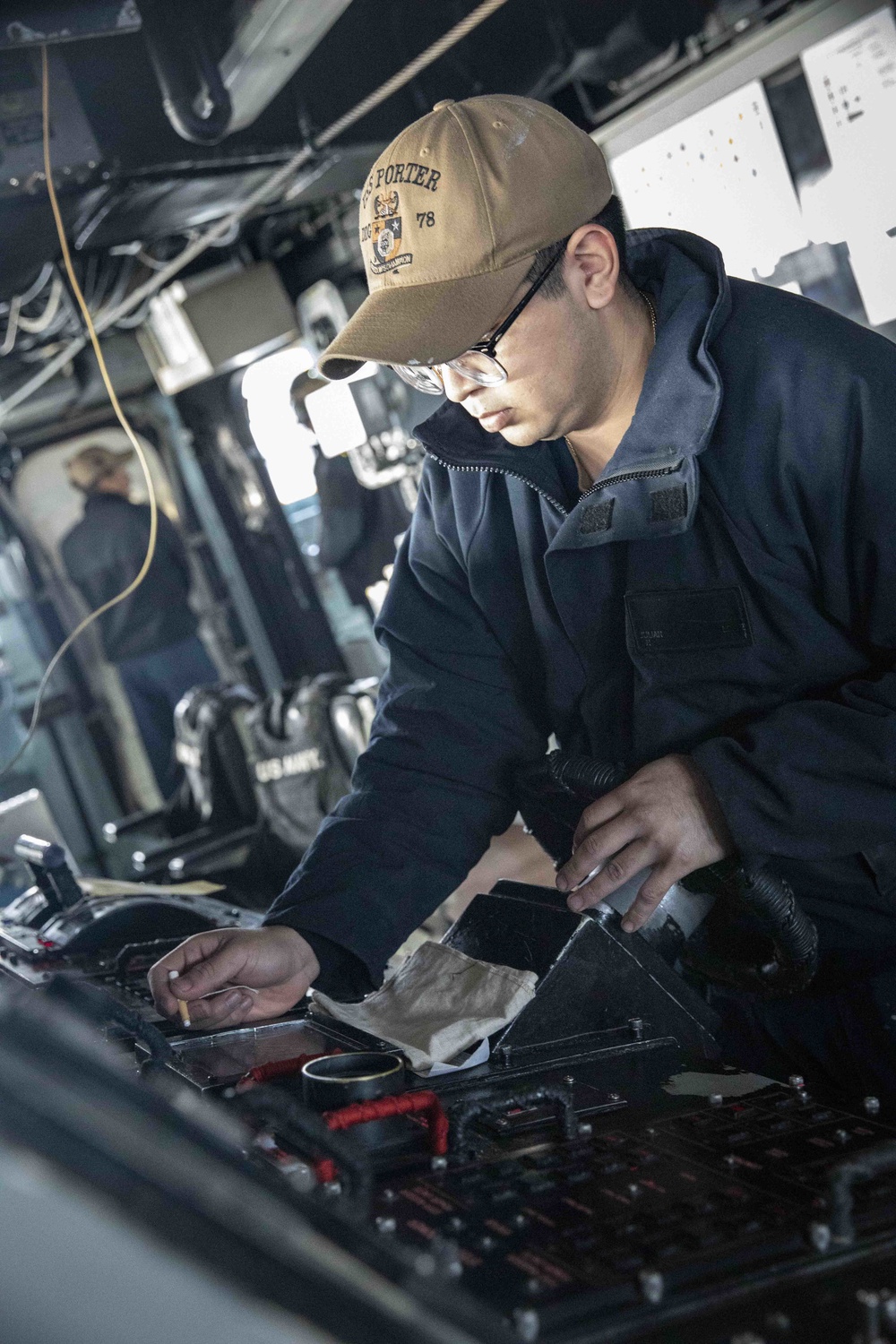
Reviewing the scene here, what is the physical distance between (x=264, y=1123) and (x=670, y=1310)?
1.69 feet

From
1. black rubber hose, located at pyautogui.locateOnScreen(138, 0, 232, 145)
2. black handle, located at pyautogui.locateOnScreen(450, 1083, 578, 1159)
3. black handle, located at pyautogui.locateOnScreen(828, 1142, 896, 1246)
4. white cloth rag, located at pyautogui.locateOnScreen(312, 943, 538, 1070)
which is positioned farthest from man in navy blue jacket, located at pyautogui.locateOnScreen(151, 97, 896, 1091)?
black rubber hose, located at pyautogui.locateOnScreen(138, 0, 232, 145)

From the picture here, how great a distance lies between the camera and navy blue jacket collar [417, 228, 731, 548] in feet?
5.09

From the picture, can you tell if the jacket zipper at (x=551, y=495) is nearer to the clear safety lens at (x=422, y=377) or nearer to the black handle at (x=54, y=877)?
the clear safety lens at (x=422, y=377)

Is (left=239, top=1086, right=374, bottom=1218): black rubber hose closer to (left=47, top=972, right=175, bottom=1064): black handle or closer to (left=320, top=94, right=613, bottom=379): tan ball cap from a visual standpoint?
(left=47, top=972, right=175, bottom=1064): black handle

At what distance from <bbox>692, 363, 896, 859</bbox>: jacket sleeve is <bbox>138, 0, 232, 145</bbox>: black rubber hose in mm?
2534

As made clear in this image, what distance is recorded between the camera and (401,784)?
6.23 ft

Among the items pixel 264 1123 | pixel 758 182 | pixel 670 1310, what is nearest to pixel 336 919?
pixel 264 1123

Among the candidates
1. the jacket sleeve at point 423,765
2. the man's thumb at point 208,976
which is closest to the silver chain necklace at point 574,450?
the jacket sleeve at point 423,765

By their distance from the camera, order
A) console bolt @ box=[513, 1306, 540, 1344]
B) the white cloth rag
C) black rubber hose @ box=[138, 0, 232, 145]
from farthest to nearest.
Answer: black rubber hose @ box=[138, 0, 232, 145] < the white cloth rag < console bolt @ box=[513, 1306, 540, 1344]

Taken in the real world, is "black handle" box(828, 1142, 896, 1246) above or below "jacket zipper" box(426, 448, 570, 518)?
below

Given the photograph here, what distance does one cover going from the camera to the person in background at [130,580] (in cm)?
818

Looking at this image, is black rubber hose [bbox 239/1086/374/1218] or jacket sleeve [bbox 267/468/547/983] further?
jacket sleeve [bbox 267/468/547/983]

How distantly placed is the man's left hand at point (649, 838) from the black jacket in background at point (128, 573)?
6970 mm

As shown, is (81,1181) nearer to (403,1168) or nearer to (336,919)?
(403,1168)
